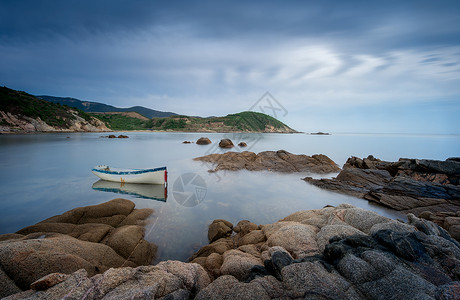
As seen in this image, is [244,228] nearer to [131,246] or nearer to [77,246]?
[131,246]

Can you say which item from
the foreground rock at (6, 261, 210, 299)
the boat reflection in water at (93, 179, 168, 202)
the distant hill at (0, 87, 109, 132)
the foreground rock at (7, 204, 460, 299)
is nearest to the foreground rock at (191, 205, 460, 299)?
the foreground rock at (7, 204, 460, 299)

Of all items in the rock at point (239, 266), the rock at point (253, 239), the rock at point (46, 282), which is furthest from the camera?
the rock at point (253, 239)

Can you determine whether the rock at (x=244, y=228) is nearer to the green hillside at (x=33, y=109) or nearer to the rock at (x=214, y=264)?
the rock at (x=214, y=264)

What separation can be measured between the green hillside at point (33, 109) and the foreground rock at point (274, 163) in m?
84.2

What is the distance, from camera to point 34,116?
71.8 m

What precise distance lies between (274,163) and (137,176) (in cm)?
1513

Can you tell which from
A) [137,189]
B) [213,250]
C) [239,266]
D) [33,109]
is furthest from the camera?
[33,109]

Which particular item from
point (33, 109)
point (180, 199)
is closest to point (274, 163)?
point (180, 199)

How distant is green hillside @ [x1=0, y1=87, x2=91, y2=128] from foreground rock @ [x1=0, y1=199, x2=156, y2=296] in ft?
289

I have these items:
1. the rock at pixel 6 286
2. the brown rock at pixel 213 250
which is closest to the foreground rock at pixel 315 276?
the rock at pixel 6 286

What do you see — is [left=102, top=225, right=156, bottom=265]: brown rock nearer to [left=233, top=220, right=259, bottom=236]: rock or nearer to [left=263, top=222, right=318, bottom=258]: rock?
[left=233, top=220, right=259, bottom=236]: rock

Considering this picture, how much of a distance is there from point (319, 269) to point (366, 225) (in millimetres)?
3134

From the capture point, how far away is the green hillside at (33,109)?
65750 mm

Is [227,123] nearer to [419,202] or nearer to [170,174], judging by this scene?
[170,174]
